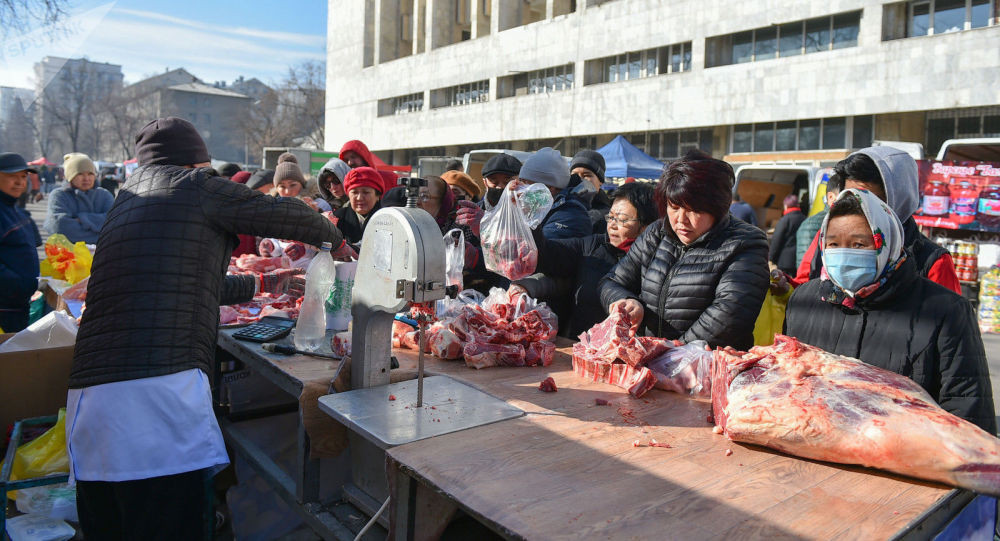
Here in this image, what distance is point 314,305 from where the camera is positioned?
9.14 ft

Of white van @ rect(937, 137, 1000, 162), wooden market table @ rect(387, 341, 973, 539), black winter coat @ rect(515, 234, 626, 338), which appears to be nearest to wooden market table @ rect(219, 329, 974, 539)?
wooden market table @ rect(387, 341, 973, 539)

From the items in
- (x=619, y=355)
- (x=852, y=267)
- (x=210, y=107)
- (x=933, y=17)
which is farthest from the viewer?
(x=210, y=107)

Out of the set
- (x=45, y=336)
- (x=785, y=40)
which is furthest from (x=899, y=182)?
(x=785, y=40)

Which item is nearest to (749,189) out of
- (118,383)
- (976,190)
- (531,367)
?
(976,190)

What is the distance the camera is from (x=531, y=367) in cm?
260

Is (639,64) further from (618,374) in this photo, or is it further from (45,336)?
(618,374)

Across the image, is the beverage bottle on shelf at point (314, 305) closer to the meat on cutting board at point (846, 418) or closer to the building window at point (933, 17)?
the meat on cutting board at point (846, 418)

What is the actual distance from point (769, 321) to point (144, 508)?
2.60 meters

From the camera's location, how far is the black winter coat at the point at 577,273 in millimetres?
3367

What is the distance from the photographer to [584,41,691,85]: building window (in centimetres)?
2250

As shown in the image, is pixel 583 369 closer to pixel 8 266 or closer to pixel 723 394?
pixel 723 394

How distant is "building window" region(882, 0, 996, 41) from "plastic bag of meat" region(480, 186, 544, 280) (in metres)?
18.7

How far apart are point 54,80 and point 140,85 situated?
7647cm

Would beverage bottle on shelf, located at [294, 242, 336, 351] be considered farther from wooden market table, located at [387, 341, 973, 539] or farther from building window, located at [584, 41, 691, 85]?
building window, located at [584, 41, 691, 85]
